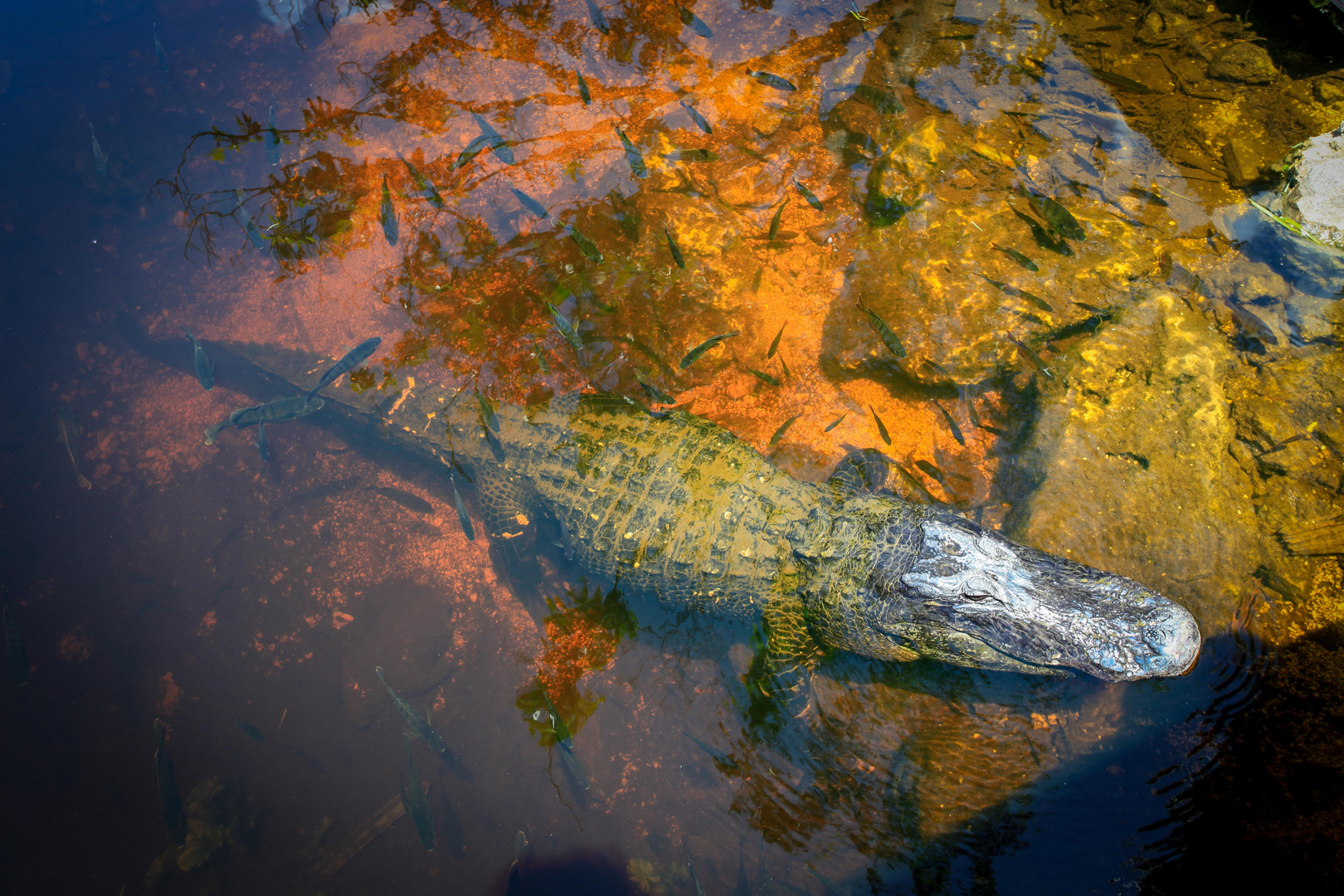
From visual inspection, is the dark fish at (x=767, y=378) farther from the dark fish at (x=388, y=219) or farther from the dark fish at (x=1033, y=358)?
the dark fish at (x=388, y=219)

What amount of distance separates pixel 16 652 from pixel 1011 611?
5.83 meters

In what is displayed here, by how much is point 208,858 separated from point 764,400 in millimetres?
4254

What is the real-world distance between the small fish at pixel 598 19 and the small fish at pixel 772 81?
48.9 inches

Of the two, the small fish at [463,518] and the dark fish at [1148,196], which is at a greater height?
the dark fish at [1148,196]

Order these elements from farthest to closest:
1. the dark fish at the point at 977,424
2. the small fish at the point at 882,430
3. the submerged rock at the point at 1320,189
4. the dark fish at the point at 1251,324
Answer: the small fish at the point at 882,430 → the dark fish at the point at 977,424 → the submerged rock at the point at 1320,189 → the dark fish at the point at 1251,324

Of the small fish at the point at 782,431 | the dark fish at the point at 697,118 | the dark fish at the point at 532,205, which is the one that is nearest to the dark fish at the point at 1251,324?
the small fish at the point at 782,431

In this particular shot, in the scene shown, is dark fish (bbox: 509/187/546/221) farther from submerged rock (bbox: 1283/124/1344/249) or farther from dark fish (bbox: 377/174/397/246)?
submerged rock (bbox: 1283/124/1344/249)

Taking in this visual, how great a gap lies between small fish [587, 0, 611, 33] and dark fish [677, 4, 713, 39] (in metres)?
0.56

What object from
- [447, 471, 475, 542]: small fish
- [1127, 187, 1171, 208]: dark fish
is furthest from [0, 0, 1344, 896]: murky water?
[447, 471, 475, 542]: small fish

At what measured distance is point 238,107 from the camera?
438 centimetres

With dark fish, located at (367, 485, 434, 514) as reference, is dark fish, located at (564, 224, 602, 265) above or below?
above

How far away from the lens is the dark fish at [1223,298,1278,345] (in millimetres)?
2695

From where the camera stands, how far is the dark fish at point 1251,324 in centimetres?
270

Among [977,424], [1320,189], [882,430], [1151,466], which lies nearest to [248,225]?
[882,430]
